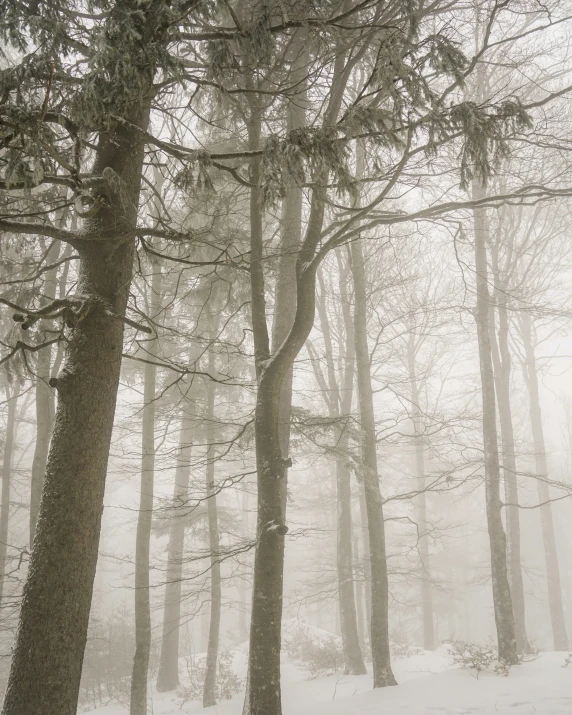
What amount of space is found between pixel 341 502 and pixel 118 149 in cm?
1048

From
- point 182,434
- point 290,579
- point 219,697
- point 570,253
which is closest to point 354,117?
point 182,434

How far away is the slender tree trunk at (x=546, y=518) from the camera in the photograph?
16609 millimetres

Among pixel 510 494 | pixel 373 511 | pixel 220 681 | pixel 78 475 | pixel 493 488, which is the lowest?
pixel 220 681

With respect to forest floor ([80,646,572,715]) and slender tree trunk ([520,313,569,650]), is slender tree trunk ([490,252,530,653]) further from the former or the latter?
forest floor ([80,646,572,715])

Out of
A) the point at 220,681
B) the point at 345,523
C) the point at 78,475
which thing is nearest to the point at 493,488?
the point at 345,523

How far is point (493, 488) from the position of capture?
9.61 m

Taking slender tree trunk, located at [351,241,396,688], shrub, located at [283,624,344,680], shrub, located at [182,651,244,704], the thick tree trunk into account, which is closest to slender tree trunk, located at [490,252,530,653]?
slender tree trunk, located at [351,241,396,688]

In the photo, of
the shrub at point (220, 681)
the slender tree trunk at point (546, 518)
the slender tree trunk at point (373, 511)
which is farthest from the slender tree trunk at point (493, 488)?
the slender tree trunk at point (546, 518)

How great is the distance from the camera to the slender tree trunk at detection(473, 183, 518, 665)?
336 inches

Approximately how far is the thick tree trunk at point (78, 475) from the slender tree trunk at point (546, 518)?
1550 cm

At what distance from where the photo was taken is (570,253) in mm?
16203

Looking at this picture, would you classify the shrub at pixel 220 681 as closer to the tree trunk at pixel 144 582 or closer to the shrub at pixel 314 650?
the shrub at pixel 314 650

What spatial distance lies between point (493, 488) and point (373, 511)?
254cm

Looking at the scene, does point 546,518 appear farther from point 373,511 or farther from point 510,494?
point 373,511
